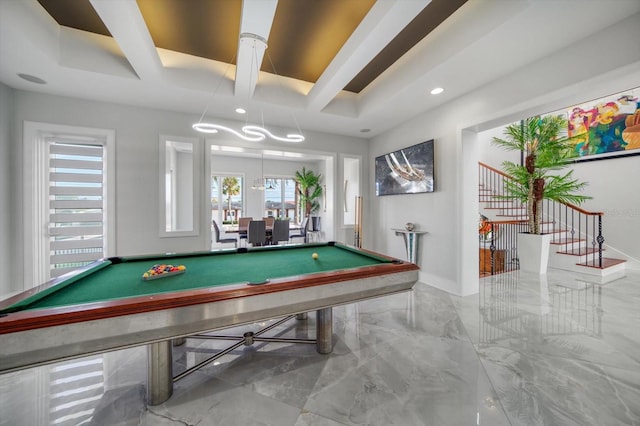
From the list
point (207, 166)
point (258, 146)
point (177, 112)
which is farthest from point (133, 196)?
point (258, 146)

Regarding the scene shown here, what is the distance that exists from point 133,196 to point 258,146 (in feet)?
6.84

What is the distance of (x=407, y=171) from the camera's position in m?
4.20

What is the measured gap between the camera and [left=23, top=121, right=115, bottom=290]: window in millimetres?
3131

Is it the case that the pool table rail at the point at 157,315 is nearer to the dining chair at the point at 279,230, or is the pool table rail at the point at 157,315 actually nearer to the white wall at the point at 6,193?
the white wall at the point at 6,193

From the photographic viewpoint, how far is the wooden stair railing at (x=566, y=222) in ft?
15.0

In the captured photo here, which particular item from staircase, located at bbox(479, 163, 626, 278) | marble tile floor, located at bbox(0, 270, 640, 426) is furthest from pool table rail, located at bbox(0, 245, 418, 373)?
staircase, located at bbox(479, 163, 626, 278)

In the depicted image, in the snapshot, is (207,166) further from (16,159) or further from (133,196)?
(16,159)

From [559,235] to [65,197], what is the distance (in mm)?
8826

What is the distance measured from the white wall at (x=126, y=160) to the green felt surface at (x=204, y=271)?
1784 millimetres

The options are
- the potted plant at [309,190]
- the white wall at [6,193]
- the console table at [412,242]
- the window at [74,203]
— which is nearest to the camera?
the white wall at [6,193]

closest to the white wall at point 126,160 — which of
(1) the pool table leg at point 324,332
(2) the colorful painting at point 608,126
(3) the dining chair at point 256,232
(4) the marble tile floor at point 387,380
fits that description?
(3) the dining chair at point 256,232

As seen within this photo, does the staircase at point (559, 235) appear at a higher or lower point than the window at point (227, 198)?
lower

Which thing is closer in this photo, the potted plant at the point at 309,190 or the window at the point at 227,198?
the window at the point at 227,198

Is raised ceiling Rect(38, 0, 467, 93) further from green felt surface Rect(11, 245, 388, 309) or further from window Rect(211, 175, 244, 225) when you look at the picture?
window Rect(211, 175, 244, 225)
